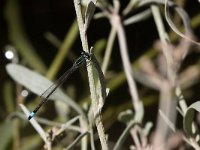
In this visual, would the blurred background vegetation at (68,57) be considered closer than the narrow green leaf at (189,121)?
No

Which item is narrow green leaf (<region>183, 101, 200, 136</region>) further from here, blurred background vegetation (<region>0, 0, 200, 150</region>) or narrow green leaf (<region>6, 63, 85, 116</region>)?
blurred background vegetation (<region>0, 0, 200, 150</region>)

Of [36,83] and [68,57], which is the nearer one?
[36,83]

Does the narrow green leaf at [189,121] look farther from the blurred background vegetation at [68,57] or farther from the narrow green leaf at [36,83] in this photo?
the blurred background vegetation at [68,57]

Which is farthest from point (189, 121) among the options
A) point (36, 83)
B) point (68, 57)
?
point (68, 57)

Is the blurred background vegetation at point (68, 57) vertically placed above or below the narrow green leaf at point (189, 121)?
above

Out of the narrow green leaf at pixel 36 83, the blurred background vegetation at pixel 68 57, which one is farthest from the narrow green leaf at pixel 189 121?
the blurred background vegetation at pixel 68 57

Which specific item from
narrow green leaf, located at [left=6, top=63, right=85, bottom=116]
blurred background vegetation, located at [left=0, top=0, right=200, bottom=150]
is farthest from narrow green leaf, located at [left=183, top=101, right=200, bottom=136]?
blurred background vegetation, located at [left=0, top=0, right=200, bottom=150]

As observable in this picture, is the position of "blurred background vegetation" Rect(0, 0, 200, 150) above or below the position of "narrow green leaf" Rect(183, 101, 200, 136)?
above

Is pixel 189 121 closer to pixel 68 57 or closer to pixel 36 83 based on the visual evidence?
pixel 36 83

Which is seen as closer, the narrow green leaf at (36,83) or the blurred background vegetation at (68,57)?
the narrow green leaf at (36,83)
